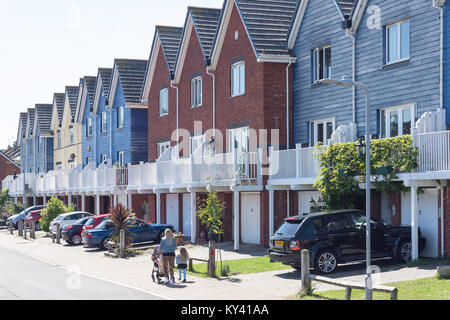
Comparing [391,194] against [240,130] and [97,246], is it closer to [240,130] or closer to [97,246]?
[240,130]

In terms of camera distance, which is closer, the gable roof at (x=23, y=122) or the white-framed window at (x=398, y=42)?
the white-framed window at (x=398, y=42)

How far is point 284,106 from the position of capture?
28.9 m

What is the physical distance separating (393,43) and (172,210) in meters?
18.0

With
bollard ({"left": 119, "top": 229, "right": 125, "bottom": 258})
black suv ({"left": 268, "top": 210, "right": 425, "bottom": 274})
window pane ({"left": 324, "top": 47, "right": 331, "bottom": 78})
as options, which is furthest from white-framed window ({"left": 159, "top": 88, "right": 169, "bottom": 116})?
black suv ({"left": 268, "top": 210, "right": 425, "bottom": 274})

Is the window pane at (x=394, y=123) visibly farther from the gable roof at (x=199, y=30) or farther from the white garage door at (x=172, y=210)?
the white garage door at (x=172, y=210)

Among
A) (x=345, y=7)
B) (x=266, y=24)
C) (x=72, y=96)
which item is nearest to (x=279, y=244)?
(x=345, y=7)

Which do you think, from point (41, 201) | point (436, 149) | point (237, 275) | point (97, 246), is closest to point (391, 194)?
point (436, 149)

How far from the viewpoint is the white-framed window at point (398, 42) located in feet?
74.9

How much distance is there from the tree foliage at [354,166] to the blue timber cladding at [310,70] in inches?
127

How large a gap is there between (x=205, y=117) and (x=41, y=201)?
125 ft

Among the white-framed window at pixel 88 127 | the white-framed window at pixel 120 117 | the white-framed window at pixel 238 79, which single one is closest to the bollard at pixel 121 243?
the white-framed window at pixel 238 79

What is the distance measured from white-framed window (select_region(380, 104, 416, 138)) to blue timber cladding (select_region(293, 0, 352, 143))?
5.59ft

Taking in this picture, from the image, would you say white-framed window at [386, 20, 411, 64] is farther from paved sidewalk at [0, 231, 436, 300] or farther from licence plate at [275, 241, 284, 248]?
licence plate at [275, 241, 284, 248]

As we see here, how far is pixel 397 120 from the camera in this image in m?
23.4
